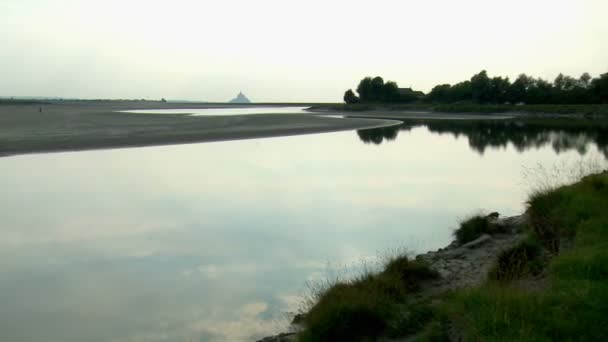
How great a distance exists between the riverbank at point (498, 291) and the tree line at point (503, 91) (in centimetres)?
9273

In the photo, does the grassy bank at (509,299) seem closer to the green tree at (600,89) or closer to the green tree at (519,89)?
the green tree at (600,89)

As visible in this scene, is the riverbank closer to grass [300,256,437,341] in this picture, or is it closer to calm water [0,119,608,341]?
grass [300,256,437,341]

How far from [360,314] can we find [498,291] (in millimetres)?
1597

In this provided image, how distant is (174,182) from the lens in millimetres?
19328

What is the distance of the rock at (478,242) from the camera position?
10.1m

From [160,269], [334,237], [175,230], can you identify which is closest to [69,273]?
[160,269]

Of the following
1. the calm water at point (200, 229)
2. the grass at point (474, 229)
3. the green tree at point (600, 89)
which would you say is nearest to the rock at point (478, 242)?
the grass at point (474, 229)

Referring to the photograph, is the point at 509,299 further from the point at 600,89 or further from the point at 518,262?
the point at 600,89

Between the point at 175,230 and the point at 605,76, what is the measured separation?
95537 millimetres

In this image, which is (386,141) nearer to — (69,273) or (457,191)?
(457,191)

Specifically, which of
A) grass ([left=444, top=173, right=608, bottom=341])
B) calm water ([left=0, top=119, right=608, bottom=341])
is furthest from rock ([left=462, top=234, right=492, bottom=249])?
grass ([left=444, top=173, right=608, bottom=341])

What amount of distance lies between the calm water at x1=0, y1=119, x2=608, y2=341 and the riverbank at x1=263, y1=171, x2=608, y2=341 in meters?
1.60

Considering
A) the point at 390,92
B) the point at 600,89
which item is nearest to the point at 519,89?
the point at 600,89

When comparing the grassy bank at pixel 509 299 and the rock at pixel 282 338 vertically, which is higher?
the grassy bank at pixel 509 299
